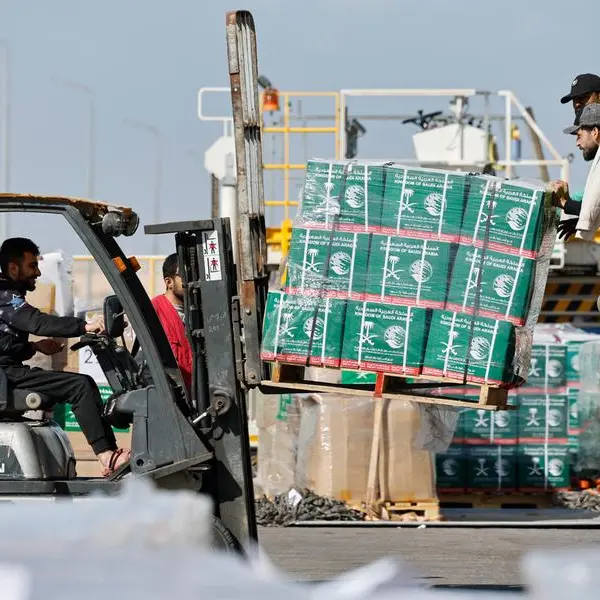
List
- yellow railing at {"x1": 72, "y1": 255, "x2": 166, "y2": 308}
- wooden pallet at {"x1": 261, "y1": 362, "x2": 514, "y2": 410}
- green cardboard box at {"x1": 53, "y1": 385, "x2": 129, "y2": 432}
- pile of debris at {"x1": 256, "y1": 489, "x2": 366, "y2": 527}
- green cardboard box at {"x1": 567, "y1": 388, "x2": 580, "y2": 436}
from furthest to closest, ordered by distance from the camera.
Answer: yellow railing at {"x1": 72, "y1": 255, "x2": 166, "y2": 308} < green cardboard box at {"x1": 567, "y1": 388, "x2": 580, "y2": 436} < pile of debris at {"x1": 256, "y1": 489, "x2": 366, "y2": 527} < green cardboard box at {"x1": 53, "y1": 385, "x2": 129, "y2": 432} < wooden pallet at {"x1": 261, "y1": 362, "x2": 514, "y2": 410}

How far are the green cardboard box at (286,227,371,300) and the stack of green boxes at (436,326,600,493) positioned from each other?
658 centimetres

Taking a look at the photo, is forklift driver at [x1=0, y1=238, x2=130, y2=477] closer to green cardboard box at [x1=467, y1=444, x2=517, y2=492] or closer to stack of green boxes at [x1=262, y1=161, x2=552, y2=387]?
stack of green boxes at [x1=262, y1=161, x2=552, y2=387]

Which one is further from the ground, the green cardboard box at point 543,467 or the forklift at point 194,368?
the forklift at point 194,368

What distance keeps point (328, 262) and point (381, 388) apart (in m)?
0.68

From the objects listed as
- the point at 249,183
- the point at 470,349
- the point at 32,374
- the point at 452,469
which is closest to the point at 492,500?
the point at 452,469

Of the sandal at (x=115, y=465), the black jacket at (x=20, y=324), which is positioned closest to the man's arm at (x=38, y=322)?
the black jacket at (x=20, y=324)

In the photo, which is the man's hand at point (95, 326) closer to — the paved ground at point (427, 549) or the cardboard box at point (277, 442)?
the paved ground at point (427, 549)

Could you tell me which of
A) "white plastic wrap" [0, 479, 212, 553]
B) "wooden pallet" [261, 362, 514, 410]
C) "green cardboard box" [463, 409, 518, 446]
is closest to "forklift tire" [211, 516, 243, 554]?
"wooden pallet" [261, 362, 514, 410]

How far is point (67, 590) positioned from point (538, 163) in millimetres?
14356

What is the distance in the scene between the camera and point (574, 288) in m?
17.4

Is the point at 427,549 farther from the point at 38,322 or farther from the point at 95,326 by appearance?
the point at 38,322

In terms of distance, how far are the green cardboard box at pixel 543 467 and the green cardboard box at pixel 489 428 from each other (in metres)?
0.17

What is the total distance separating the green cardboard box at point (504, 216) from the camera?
6.62m

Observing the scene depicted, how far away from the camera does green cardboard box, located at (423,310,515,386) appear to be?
21.8 ft
